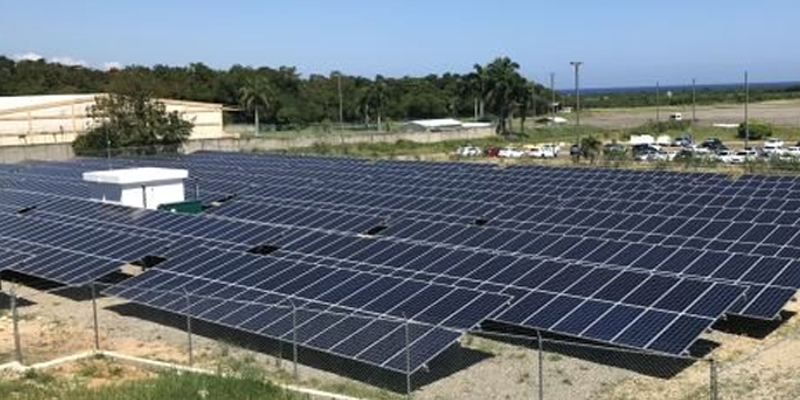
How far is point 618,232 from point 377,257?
314 inches

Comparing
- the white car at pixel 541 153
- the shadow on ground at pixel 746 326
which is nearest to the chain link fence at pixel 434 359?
the shadow on ground at pixel 746 326

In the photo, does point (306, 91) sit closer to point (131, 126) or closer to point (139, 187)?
point (131, 126)

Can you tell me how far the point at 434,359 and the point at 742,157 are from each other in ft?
170

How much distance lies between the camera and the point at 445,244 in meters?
26.6

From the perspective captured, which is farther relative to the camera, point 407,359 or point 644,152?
point 644,152

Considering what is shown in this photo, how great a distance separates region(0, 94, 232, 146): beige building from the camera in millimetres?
80062

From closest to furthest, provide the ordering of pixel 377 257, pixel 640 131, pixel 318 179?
1. pixel 377 257
2. pixel 318 179
3. pixel 640 131

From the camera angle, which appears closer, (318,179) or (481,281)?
(481,281)

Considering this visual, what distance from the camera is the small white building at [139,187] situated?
36.7 meters

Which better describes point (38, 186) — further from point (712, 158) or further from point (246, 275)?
point (712, 158)

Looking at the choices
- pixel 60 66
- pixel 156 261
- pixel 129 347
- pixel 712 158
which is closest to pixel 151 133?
pixel 712 158

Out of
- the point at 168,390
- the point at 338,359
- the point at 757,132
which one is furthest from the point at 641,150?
the point at 168,390

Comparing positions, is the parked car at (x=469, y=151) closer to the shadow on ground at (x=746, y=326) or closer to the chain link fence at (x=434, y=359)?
the shadow on ground at (x=746, y=326)

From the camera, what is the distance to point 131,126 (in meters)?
75.8
